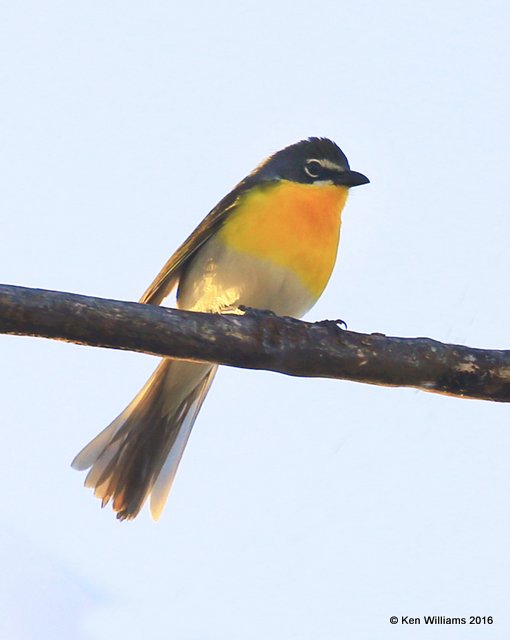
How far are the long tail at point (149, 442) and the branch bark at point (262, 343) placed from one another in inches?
96.2

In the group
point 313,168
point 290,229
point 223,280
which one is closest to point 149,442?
point 223,280

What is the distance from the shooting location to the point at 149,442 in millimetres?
7074

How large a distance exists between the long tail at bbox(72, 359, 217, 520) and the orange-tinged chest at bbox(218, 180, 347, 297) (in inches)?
37.0

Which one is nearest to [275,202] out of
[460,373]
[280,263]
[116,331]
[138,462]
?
[280,263]

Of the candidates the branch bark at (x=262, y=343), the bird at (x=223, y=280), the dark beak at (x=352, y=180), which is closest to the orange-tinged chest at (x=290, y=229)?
the bird at (x=223, y=280)

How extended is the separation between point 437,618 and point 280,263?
2331mm

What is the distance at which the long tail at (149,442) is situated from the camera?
679 centimetres

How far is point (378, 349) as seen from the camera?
4598 mm

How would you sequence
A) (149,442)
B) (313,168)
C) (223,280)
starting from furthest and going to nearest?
1. (313,168)
2. (149,442)
3. (223,280)

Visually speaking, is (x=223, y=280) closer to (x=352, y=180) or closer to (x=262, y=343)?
(x=352, y=180)

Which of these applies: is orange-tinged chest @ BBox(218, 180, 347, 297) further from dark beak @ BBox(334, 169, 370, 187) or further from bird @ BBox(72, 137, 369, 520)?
dark beak @ BBox(334, 169, 370, 187)

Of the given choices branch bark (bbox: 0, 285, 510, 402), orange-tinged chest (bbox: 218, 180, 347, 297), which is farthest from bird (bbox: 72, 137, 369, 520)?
branch bark (bbox: 0, 285, 510, 402)

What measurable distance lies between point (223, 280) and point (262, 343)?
233 centimetres

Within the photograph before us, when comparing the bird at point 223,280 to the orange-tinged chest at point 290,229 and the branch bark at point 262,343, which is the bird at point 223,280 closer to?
the orange-tinged chest at point 290,229
